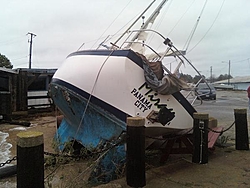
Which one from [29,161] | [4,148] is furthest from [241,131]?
[4,148]

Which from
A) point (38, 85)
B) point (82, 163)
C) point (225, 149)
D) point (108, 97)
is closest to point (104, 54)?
point (108, 97)

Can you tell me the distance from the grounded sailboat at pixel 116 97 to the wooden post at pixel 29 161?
1.84m

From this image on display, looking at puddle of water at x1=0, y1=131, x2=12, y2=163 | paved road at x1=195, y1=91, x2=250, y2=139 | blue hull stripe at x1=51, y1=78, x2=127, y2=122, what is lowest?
puddle of water at x1=0, y1=131, x2=12, y2=163

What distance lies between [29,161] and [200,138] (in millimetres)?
3139

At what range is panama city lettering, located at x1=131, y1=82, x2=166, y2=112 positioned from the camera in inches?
186

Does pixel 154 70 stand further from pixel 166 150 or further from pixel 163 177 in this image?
pixel 163 177

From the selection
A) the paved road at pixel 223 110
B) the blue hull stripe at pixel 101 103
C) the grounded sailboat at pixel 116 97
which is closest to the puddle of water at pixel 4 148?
the grounded sailboat at pixel 116 97

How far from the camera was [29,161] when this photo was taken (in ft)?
8.96

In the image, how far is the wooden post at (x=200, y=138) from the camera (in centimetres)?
476

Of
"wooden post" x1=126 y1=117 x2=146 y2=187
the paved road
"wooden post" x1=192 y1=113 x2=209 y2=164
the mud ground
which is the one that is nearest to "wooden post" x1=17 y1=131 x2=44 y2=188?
the mud ground

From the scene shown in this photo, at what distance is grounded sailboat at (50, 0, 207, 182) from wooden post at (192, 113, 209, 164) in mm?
541

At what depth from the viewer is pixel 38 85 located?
16.5m

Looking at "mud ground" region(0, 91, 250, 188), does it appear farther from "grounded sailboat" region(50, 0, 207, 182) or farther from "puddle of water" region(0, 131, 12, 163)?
"puddle of water" region(0, 131, 12, 163)

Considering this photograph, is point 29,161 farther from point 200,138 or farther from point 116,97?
point 200,138
